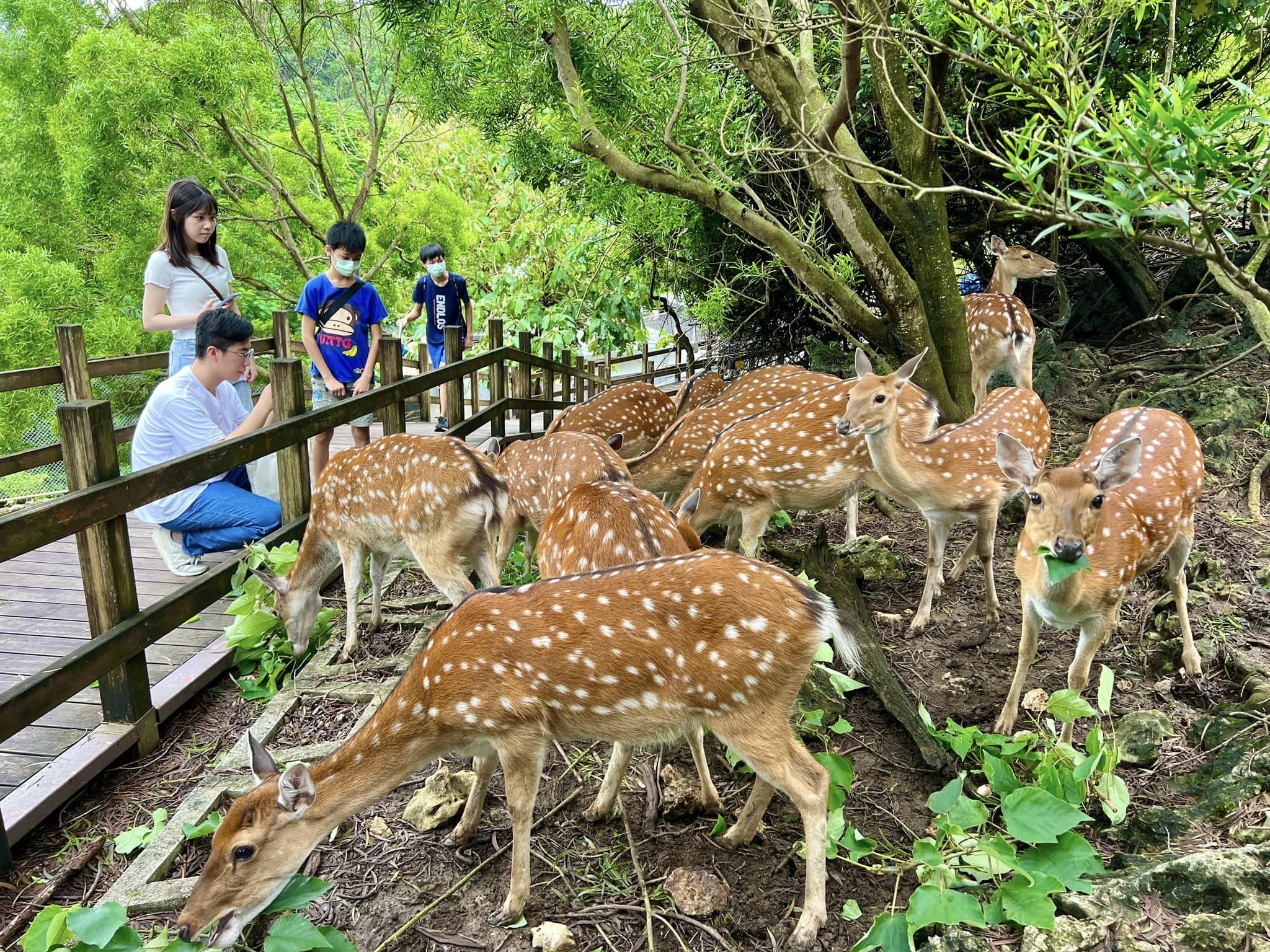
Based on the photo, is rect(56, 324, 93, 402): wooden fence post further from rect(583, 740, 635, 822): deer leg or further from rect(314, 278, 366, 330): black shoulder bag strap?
rect(583, 740, 635, 822): deer leg

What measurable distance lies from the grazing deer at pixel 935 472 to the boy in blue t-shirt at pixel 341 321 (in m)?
3.45

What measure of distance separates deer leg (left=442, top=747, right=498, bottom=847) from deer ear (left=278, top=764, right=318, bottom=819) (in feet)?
2.06

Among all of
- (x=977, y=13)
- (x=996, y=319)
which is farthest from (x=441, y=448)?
(x=996, y=319)

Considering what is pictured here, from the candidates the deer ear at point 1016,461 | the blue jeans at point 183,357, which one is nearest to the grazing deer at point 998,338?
the deer ear at point 1016,461

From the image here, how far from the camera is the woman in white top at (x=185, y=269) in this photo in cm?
489

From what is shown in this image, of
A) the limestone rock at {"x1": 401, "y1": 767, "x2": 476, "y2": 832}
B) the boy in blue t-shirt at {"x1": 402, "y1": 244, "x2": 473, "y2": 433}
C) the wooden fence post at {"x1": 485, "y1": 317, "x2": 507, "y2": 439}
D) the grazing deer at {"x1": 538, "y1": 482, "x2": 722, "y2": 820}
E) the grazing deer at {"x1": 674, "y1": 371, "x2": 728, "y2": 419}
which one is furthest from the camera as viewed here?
the boy in blue t-shirt at {"x1": 402, "y1": 244, "x2": 473, "y2": 433}

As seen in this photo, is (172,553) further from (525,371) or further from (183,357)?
(525,371)

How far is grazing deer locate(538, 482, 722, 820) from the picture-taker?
3586 mm

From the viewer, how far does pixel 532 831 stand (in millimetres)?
3082

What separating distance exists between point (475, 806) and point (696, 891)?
0.86 metres

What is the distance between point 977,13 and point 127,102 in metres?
9.35

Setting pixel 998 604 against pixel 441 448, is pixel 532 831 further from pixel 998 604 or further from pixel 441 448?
pixel 998 604

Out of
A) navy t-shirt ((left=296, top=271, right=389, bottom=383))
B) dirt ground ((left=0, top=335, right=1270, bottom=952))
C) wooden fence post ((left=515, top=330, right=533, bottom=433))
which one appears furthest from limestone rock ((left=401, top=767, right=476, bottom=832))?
wooden fence post ((left=515, top=330, right=533, bottom=433))

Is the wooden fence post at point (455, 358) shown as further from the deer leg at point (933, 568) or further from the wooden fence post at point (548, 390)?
the deer leg at point (933, 568)
